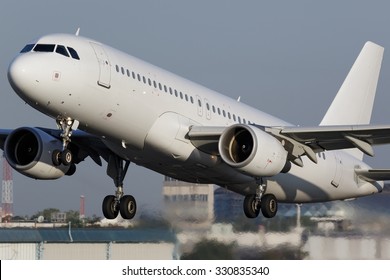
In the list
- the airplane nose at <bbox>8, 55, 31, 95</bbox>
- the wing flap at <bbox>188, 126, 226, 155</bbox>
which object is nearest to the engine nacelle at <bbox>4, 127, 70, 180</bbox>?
the wing flap at <bbox>188, 126, 226, 155</bbox>

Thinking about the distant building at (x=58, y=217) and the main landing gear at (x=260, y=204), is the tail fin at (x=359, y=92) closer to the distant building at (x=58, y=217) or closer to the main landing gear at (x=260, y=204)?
the main landing gear at (x=260, y=204)

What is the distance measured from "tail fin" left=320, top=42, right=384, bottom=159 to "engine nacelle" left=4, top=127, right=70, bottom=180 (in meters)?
11.4

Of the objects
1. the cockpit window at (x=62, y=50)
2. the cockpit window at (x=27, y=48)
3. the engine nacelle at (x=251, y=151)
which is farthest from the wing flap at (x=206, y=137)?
the cockpit window at (x=27, y=48)

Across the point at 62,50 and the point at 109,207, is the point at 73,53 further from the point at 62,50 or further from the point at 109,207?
the point at 109,207

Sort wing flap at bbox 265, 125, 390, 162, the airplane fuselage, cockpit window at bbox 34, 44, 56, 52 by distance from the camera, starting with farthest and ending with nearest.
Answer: wing flap at bbox 265, 125, 390, 162
cockpit window at bbox 34, 44, 56, 52
the airplane fuselage

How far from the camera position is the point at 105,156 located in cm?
3988

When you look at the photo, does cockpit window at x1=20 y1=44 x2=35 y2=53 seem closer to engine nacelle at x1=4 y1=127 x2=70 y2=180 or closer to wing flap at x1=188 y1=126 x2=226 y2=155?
engine nacelle at x1=4 y1=127 x2=70 y2=180

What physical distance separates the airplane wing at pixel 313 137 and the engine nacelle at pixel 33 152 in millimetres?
4960

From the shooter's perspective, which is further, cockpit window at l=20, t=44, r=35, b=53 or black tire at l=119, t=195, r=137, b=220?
black tire at l=119, t=195, r=137, b=220

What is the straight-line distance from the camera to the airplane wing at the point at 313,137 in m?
36.3

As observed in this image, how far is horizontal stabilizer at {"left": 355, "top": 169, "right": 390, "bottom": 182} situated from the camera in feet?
140

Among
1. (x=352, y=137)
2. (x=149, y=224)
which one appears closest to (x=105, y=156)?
(x=149, y=224)
